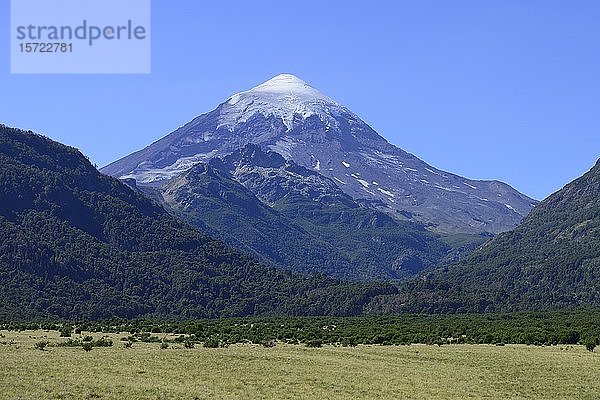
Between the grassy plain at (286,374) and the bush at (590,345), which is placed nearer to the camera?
the grassy plain at (286,374)

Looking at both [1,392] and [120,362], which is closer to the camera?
[1,392]

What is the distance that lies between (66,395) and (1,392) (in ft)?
10.3

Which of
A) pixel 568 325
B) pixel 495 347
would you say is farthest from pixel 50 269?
pixel 495 347

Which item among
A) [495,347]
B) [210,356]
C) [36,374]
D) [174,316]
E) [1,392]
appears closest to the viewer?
[1,392]

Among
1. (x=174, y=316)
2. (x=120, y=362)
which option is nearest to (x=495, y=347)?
(x=120, y=362)

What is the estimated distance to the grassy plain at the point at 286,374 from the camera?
148 feet

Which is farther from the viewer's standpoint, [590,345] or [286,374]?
[590,345]

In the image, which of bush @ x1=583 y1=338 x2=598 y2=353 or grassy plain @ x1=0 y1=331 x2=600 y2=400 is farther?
bush @ x1=583 y1=338 x2=598 y2=353

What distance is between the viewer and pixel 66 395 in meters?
41.4

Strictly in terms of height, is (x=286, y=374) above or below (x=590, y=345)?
above

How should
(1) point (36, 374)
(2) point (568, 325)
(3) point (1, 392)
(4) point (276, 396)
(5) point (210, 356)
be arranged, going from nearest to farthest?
1. (3) point (1, 392)
2. (4) point (276, 396)
3. (1) point (36, 374)
4. (5) point (210, 356)
5. (2) point (568, 325)

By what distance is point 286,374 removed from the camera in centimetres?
5412

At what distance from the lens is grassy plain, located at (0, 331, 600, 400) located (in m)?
45.1

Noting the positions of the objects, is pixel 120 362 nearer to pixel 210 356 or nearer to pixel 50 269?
pixel 210 356
